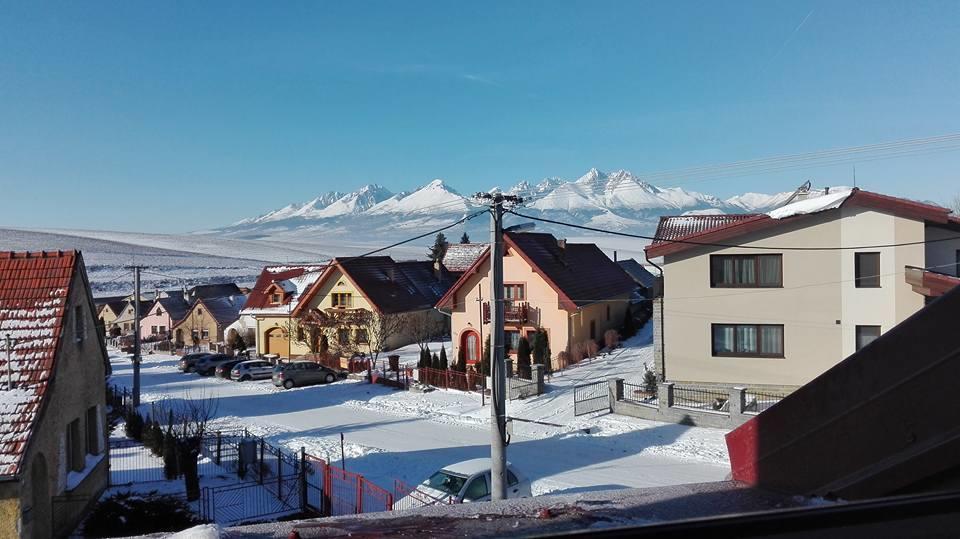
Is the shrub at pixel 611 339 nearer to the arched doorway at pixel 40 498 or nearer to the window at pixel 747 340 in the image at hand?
the window at pixel 747 340

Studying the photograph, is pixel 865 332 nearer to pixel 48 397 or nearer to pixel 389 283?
pixel 48 397

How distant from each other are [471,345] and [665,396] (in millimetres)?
15963

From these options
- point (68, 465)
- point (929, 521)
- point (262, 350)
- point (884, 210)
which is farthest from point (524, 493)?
point (262, 350)

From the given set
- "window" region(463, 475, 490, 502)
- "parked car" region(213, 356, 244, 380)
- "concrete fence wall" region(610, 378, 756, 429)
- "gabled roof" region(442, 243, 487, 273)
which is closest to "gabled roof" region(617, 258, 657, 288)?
"gabled roof" region(442, 243, 487, 273)

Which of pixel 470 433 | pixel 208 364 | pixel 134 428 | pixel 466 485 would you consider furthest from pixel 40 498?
pixel 208 364

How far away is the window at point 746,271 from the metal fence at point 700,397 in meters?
3.55

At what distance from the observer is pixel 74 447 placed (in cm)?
1438

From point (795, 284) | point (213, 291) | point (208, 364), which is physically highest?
point (795, 284)

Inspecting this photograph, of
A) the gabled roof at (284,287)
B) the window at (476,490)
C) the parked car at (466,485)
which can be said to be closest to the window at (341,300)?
the gabled roof at (284,287)

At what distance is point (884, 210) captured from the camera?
21.8 meters

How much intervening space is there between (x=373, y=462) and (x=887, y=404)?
18.2 m

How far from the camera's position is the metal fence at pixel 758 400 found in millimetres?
21081

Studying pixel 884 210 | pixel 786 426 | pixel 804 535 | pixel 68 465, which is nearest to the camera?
pixel 804 535

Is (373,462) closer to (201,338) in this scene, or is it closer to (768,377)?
(768,377)
